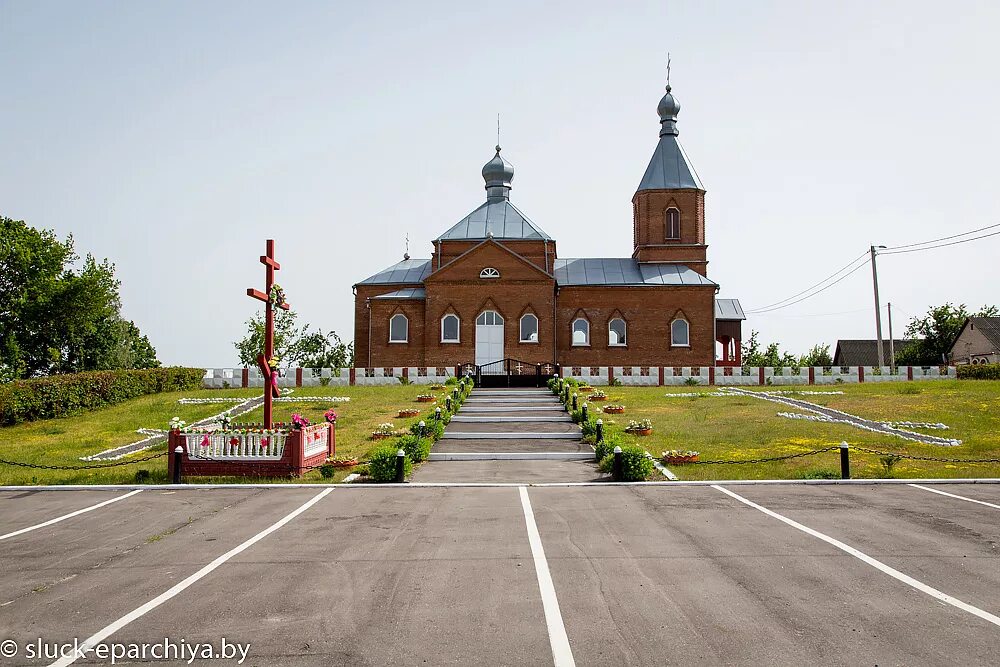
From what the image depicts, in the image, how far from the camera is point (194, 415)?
23.7 m

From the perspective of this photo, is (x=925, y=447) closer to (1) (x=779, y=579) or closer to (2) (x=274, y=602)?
(1) (x=779, y=579)

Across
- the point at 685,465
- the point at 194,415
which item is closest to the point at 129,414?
the point at 194,415

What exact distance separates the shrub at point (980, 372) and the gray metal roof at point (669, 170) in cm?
1644

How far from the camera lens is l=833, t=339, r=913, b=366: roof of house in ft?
232

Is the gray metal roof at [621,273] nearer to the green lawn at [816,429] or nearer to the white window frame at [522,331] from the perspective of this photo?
the white window frame at [522,331]

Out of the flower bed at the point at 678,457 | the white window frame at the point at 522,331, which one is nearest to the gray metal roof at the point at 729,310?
the white window frame at the point at 522,331

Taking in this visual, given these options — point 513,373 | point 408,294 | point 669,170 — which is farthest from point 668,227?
point 408,294

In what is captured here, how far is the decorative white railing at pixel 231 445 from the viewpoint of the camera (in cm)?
1368

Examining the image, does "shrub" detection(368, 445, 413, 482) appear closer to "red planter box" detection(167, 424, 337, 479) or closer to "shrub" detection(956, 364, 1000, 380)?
"red planter box" detection(167, 424, 337, 479)

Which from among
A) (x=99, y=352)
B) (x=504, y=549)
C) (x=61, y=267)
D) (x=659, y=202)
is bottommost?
(x=504, y=549)

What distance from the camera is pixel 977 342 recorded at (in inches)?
2244

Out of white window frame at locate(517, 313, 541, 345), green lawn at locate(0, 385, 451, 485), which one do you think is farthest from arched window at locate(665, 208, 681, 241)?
green lawn at locate(0, 385, 451, 485)

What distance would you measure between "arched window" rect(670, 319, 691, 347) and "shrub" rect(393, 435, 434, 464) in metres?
26.2

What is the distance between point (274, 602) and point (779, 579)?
4289 mm
